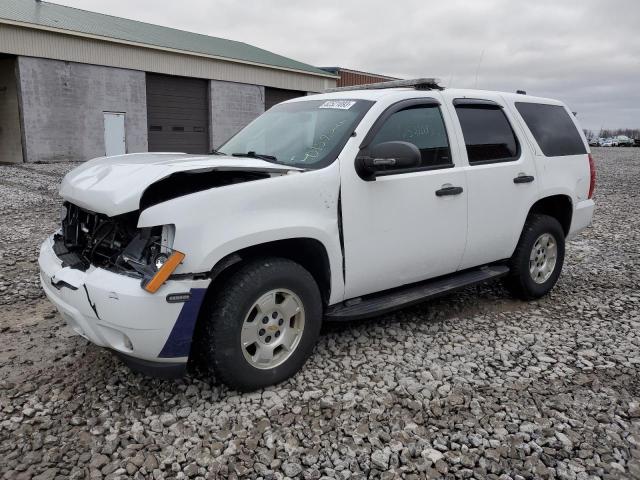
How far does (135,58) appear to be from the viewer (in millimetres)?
20797

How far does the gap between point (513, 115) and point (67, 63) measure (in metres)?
19.1

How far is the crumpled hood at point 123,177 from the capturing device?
2.81 metres

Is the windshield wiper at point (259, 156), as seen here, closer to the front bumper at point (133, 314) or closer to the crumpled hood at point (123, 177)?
the crumpled hood at point (123, 177)

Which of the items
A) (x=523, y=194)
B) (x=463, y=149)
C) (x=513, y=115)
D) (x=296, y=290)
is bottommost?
(x=296, y=290)

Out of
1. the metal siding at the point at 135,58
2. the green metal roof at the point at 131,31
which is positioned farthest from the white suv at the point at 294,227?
the green metal roof at the point at 131,31

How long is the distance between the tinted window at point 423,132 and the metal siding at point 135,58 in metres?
18.6

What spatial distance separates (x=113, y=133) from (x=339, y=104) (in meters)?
19.5

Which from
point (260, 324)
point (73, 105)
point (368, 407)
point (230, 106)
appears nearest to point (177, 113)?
point (230, 106)

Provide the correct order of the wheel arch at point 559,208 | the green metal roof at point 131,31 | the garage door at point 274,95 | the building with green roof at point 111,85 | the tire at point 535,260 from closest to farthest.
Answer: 1. the tire at point 535,260
2. the wheel arch at point 559,208
3. the building with green roof at point 111,85
4. the green metal roof at point 131,31
5. the garage door at point 274,95

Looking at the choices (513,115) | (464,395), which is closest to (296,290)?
(464,395)

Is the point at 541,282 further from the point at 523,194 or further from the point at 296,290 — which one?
the point at 296,290

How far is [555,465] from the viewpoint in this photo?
103 inches

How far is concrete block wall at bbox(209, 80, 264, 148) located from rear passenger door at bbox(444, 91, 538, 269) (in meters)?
19.9

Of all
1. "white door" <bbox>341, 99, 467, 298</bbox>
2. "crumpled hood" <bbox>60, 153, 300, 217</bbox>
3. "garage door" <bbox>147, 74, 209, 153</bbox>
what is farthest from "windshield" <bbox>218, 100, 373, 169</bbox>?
"garage door" <bbox>147, 74, 209, 153</bbox>
